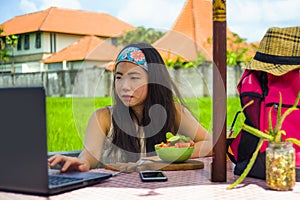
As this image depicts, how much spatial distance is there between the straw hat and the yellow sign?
244mm

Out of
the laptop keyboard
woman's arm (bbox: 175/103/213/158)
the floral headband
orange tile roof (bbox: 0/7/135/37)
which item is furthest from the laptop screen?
orange tile roof (bbox: 0/7/135/37)

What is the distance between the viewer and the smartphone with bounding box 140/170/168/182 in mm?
1409

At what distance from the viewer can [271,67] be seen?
60.3 inches

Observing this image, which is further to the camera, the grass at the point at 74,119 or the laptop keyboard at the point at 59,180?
the grass at the point at 74,119

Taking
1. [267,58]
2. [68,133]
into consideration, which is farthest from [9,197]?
[68,133]

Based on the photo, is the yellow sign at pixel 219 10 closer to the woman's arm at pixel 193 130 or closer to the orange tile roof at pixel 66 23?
the woman's arm at pixel 193 130

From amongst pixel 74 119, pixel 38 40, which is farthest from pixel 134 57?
pixel 38 40

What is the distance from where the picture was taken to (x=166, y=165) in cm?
159

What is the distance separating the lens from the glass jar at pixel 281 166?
4.20 ft

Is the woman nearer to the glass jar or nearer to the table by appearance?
the table

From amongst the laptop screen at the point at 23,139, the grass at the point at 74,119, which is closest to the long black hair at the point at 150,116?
the grass at the point at 74,119

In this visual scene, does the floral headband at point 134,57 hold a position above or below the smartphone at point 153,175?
above

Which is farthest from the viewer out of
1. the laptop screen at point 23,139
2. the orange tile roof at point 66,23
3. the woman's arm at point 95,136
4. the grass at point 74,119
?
the orange tile roof at point 66,23

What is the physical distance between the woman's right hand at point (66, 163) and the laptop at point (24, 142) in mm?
252
